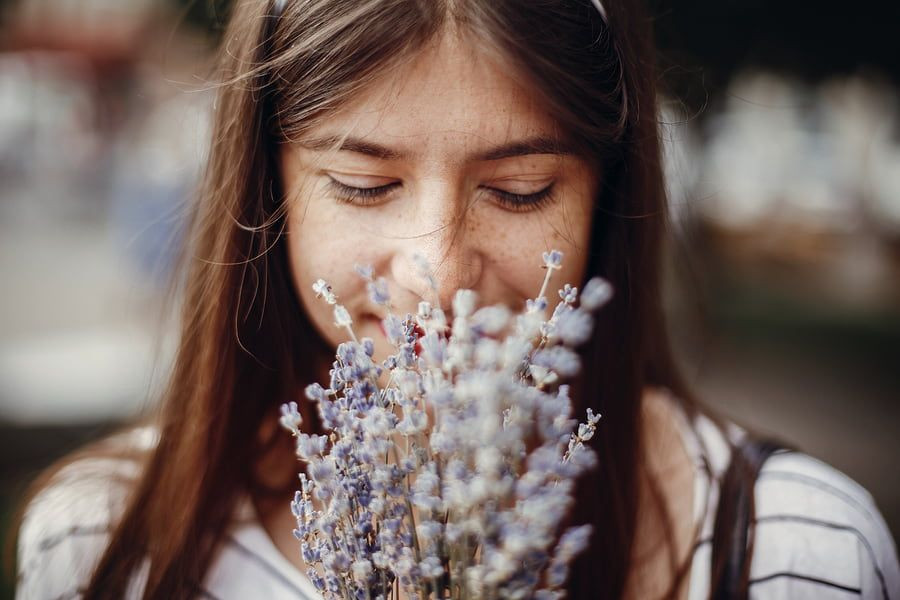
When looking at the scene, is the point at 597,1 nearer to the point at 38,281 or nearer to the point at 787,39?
the point at 787,39

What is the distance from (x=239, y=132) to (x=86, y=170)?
58.2 feet

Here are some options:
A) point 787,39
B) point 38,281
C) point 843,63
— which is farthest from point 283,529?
point 38,281

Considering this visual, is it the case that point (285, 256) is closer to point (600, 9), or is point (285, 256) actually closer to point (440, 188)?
point (440, 188)

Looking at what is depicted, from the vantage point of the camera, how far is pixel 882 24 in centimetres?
436

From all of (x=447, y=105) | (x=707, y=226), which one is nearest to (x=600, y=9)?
(x=447, y=105)

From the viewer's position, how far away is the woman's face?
123 cm

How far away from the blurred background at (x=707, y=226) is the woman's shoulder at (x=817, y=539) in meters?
0.70

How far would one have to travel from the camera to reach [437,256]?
4.02ft

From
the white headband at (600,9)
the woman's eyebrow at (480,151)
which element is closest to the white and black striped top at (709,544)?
the woman's eyebrow at (480,151)

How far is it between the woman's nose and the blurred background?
0.58 m

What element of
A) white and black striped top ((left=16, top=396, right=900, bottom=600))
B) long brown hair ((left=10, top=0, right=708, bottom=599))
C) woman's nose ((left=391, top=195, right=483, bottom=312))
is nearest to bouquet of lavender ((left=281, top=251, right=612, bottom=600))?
woman's nose ((left=391, top=195, right=483, bottom=312))

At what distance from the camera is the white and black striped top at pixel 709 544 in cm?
142

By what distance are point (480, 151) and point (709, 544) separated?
2.92ft

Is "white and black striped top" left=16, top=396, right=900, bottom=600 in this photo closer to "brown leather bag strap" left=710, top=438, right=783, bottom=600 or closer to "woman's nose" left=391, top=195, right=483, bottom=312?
"brown leather bag strap" left=710, top=438, right=783, bottom=600
